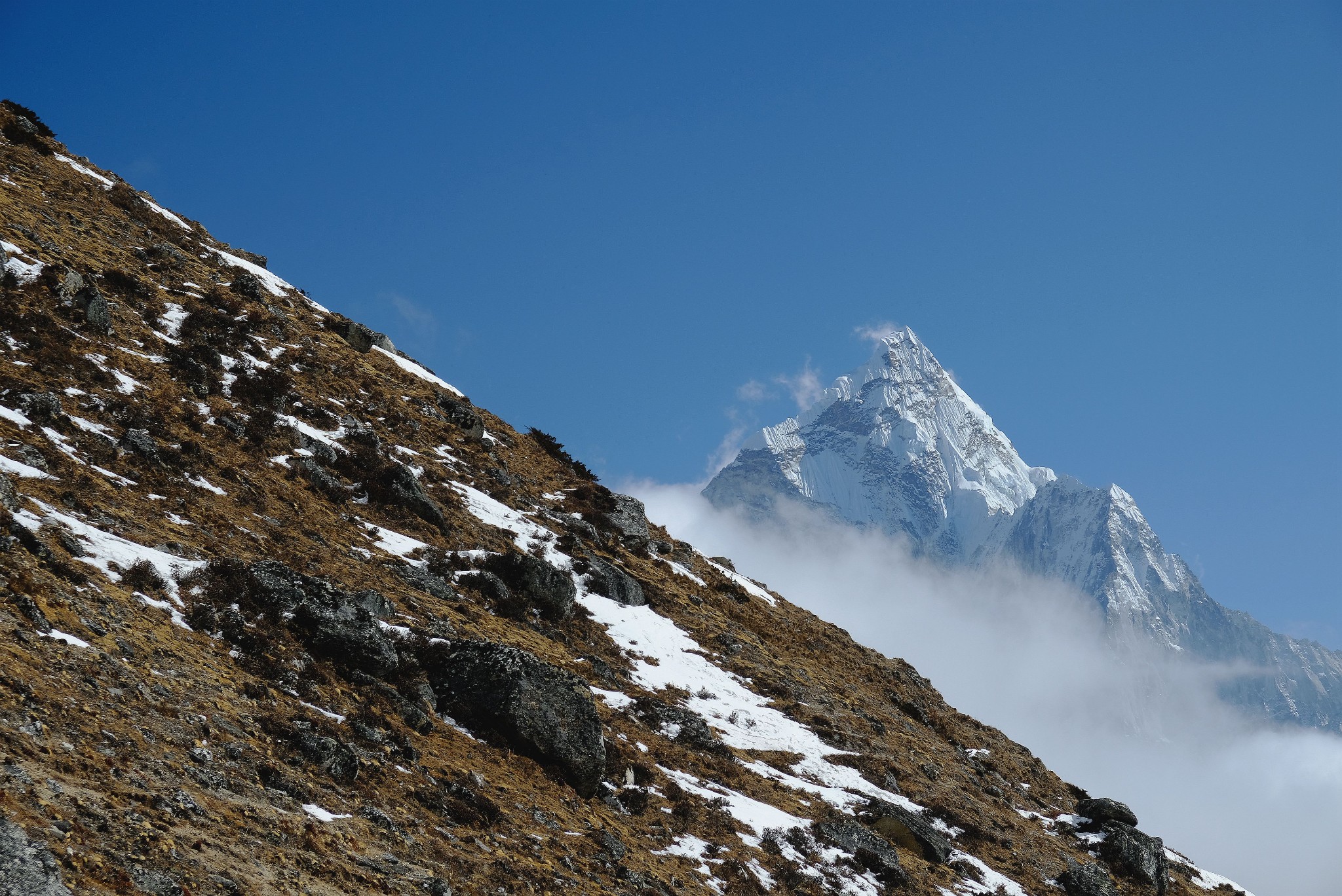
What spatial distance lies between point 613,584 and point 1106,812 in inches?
759

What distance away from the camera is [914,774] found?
1103 inches

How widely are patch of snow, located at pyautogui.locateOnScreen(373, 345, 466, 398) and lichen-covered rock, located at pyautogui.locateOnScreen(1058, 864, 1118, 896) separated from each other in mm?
→ 31019

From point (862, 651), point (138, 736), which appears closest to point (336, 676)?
point (138, 736)

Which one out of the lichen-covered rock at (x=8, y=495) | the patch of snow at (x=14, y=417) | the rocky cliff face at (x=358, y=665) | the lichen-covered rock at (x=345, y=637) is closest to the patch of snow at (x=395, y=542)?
the rocky cliff face at (x=358, y=665)

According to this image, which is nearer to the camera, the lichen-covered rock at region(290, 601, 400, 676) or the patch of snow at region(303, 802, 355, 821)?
the patch of snow at region(303, 802, 355, 821)

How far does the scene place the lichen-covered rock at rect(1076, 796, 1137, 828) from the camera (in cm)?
3130

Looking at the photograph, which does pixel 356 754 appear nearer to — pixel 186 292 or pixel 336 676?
pixel 336 676

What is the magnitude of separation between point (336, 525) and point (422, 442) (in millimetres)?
10502

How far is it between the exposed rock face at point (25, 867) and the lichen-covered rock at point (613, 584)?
70.2 feet

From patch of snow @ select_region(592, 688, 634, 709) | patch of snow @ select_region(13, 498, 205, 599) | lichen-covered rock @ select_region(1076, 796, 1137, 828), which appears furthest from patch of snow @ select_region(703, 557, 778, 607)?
patch of snow @ select_region(13, 498, 205, 599)

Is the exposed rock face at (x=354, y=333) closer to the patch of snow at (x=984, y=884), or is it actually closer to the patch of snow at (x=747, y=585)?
the patch of snow at (x=747, y=585)

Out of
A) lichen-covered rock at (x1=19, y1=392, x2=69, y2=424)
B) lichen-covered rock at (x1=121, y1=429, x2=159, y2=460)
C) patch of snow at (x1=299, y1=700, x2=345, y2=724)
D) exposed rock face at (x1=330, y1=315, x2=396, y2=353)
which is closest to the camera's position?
patch of snow at (x1=299, y1=700, x2=345, y2=724)

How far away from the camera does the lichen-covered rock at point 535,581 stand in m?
25.2

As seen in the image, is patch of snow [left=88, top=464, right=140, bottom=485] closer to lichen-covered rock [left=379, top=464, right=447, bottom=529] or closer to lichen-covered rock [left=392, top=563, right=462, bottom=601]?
lichen-covered rock [left=392, top=563, right=462, bottom=601]
